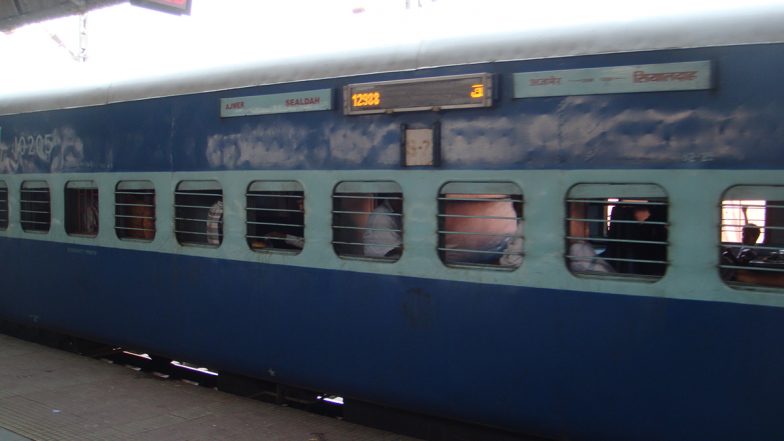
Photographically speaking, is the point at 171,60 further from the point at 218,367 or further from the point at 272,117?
the point at 218,367

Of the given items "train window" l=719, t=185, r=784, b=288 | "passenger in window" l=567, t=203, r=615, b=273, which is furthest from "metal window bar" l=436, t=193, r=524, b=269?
"train window" l=719, t=185, r=784, b=288

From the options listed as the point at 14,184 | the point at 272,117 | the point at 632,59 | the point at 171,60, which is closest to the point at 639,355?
the point at 632,59

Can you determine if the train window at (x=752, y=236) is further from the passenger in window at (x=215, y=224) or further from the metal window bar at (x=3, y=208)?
the metal window bar at (x=3, y=208)

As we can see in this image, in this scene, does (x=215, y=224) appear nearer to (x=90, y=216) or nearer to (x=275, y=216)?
(x=275, y=216)

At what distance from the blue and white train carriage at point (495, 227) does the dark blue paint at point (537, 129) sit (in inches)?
0.5

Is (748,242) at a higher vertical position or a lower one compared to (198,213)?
lower

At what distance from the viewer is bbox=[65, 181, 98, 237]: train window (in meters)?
7.25

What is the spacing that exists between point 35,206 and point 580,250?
6.30 m

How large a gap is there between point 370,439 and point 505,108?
247cm

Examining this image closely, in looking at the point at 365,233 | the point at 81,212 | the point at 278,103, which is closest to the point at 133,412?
the point at 365,233

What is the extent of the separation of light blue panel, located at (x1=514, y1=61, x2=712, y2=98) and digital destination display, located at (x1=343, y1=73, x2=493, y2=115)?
235mm

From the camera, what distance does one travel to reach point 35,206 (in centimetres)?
786

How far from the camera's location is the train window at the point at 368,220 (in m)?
4.78

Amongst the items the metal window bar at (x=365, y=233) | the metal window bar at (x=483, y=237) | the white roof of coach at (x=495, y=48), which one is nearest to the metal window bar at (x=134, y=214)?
the white roof of coach at (x=495, y=48)
